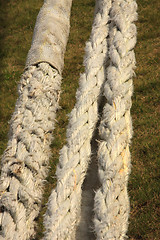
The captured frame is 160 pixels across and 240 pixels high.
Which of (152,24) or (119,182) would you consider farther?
(152,24)

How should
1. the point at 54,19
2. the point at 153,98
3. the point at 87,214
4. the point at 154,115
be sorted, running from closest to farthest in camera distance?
the point at 87,214 < the point at 54,19 < the point at 154,115 < the point at 153,98

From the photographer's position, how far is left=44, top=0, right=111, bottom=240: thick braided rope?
128 centimetres

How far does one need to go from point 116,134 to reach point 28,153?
40 centimetres

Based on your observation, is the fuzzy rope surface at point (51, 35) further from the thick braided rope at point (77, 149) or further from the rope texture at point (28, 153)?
the thick braided rope at point (77, 149)

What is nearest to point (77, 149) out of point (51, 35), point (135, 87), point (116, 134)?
point (116, 134)

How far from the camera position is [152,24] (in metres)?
7.22

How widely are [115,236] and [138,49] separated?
5665 mm

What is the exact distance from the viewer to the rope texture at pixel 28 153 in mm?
1307

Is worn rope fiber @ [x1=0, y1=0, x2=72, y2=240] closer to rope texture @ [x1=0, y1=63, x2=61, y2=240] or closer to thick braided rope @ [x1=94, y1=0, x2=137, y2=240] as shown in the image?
rope texture @ [x1=0, y1=63, x2=61, y2=240]

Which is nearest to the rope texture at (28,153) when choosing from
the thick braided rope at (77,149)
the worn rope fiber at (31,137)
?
the worn rope fiber at (31,137)

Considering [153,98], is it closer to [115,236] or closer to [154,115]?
[154,115]

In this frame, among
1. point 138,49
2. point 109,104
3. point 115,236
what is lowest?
point 115,236

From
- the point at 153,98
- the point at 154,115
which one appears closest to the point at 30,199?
the point at 154,115

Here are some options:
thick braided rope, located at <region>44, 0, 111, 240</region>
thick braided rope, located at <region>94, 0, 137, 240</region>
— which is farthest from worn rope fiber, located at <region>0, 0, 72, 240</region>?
thick braided rope, located at <region>94, 0, 137, 240</region>
